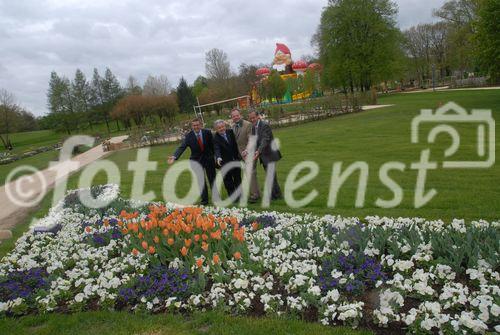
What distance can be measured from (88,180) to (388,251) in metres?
12.9

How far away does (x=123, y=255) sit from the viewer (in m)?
5.77

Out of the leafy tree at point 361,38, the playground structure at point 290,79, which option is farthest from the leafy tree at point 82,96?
the leafy tree at point 361,38

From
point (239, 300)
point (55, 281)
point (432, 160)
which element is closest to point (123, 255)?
point (55, 281)

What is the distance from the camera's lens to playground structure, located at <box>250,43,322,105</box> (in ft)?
177

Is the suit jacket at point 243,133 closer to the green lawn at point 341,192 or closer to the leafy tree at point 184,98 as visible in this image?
the green lawn at point 341,192

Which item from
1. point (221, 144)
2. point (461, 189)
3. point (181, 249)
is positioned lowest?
point (461, 189)

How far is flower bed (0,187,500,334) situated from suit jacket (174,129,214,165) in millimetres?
3022

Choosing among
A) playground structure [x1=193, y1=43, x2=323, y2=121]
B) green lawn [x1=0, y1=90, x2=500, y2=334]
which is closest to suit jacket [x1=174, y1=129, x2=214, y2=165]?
green lawn [x1=0, y1=90, x2=500, y2=334]

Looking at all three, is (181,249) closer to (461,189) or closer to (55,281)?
(55,281)

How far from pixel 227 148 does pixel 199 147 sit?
2.43ft

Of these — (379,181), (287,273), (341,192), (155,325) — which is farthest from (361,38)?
(155,325)

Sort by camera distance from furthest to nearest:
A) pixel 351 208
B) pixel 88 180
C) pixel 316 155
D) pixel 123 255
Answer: pixel 88 180 → pixel 316 155 → pixel 351 208 → pixel 123 255

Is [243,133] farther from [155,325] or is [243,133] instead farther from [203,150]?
[155,325]

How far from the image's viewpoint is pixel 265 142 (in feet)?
27.1
